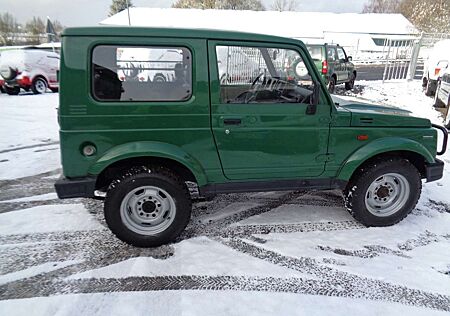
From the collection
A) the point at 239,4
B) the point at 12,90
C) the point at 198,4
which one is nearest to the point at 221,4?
the point at 239,4

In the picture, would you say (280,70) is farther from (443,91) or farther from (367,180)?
(443,91)

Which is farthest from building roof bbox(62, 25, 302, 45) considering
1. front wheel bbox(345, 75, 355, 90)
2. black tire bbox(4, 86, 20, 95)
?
black tire bbox(4, 86, 20, 95)

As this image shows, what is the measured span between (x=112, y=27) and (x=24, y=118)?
24.9ft

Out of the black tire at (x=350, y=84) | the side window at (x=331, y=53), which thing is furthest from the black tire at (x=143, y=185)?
the black tire at (x=350, y=84)

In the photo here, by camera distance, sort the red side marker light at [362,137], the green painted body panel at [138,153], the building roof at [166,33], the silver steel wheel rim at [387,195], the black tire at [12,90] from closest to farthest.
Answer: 1. the building roof at [166,33]
2. the green painted body panel at [138,153]
3. the red side marker light at [362,137]
4. the silver steel wheel rim at [387,195]
5. the black tire at [12,90]

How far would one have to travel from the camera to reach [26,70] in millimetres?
12352

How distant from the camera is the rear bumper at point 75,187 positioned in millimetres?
2707

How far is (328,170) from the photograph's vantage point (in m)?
3.23

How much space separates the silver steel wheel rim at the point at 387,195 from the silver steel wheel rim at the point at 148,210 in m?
2.21

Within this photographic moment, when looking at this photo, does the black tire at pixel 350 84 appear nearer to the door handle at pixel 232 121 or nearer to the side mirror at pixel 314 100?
the side mirror at pixel 314 100

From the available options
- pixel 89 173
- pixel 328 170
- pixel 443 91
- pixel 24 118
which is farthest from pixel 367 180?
pixel 24 118

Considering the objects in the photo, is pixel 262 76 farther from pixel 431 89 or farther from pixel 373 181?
pixel 431 89

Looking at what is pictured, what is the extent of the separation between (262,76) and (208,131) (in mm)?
848

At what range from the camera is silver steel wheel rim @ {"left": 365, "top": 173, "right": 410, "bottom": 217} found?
11.1ft
